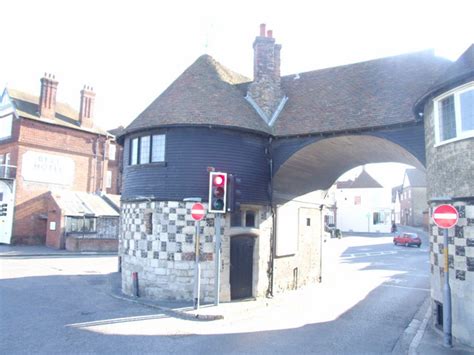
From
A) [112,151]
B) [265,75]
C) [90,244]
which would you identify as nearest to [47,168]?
[90,244]

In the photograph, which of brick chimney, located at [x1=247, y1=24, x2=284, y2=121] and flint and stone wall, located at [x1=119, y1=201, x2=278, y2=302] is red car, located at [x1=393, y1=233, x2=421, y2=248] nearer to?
brick chimney, located at [x1=247, y1=24, x2=284, y2=121]

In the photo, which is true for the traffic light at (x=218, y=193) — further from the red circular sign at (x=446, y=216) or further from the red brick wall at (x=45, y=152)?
the red brick wall at (x=45, y=152)

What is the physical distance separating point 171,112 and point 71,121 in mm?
24167

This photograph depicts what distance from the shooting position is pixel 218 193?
1198 cm

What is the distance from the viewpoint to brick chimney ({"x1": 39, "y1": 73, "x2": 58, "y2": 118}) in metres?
32.3

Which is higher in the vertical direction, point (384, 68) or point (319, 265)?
point (384, 68)

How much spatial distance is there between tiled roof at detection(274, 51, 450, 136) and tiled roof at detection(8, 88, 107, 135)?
77.1 ft

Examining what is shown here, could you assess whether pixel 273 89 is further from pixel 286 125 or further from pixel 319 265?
pixel 319 265

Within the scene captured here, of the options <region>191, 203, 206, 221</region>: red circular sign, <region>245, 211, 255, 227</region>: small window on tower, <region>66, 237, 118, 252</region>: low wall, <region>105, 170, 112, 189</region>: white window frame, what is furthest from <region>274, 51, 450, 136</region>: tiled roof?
<region>105, 170, 112, 189</region>: white window frame

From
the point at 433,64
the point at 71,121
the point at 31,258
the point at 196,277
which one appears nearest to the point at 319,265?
the point at 196,277

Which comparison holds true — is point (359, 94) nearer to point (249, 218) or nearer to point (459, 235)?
point (249, 218)

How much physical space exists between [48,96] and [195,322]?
1117 inches

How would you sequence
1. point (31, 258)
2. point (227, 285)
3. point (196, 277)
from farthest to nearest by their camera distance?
1. point (31, 258)
2. point (227, 285)
3. point (196, 277)

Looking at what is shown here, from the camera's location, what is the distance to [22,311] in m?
11.9
